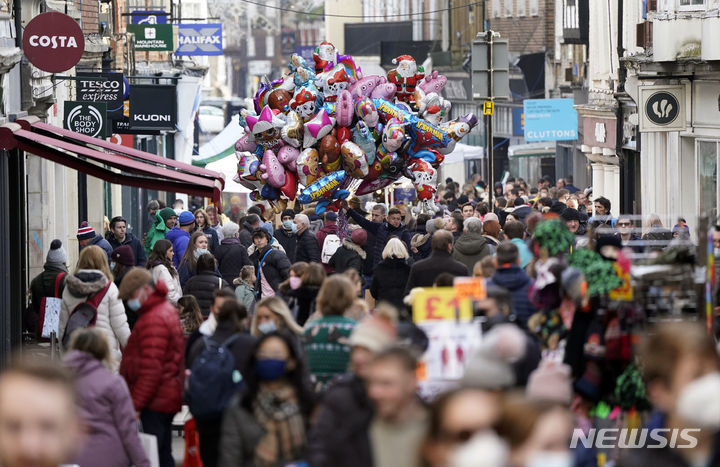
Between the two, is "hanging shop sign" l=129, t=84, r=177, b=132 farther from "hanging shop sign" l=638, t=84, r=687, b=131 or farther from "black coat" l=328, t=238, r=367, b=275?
"black coat" l=328, t=238, r=367, b=275

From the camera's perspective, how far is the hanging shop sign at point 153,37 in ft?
110

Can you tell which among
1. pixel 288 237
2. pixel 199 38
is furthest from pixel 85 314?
pixel 199 38

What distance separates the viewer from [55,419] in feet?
15.9

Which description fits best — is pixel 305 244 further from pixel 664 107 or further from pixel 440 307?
pixel 440 307

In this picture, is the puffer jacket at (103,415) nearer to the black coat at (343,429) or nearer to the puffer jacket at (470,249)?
the black coat at (343,429)

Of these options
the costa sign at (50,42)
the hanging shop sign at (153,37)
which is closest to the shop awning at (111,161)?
the costa sign at (50,42)

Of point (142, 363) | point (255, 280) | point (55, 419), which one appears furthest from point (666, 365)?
point (255, 280)

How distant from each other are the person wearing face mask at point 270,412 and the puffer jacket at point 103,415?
1398 millimetres

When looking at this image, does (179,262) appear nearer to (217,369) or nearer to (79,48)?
(79,48)

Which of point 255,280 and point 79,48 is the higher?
point 79,48

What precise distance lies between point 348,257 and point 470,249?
1.62 meters

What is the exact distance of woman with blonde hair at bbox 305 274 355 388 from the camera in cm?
888

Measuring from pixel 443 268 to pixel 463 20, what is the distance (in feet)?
165
